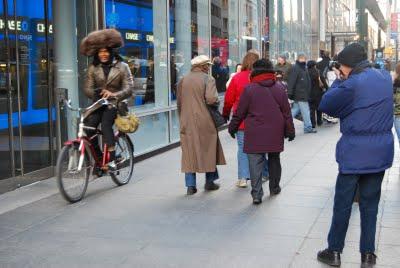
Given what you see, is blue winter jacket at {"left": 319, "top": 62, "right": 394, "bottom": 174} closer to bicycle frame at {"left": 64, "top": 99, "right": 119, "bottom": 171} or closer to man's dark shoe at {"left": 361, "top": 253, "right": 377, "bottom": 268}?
man's dark shoe at {"left": 361, "top": 253, "right": 377, "bottom": 268}

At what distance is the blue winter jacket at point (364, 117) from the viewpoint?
4211 millimetres

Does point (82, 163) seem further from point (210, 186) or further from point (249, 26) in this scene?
point (249, 26)

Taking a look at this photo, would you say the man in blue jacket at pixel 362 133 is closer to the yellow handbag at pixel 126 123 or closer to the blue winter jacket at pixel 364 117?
the blue winter jacket at pixel 364 117

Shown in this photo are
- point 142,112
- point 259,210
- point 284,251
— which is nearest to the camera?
point 284,251

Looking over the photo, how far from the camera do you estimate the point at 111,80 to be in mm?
6930

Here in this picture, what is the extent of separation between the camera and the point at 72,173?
21.4 ft

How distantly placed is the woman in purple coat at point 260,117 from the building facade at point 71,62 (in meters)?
2.74

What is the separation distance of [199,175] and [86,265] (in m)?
3.75

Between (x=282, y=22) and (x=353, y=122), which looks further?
(x=282, y=22)

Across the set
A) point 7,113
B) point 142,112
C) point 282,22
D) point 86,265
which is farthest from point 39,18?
point 282,22

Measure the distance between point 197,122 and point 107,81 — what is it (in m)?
1.10

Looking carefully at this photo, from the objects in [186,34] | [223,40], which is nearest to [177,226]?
[186,34]

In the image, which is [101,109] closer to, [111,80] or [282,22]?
[111,80]

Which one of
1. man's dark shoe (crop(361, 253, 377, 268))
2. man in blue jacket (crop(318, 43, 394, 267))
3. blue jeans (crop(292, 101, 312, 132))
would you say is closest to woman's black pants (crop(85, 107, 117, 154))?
man in blue jacket (crop(318, 43, 394, 267))
